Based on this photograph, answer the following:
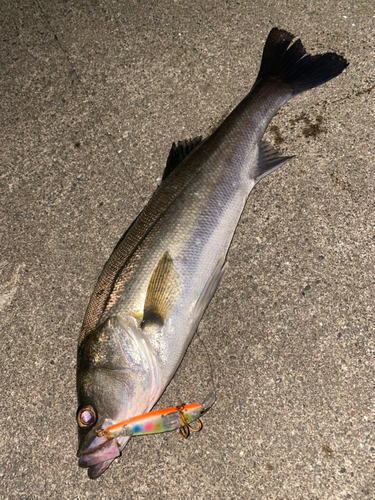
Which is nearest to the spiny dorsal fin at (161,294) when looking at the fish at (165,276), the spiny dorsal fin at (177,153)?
the fish at (165,276)

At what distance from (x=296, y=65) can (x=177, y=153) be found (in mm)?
1189

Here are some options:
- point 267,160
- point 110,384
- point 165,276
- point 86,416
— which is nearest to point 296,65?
point 267,160

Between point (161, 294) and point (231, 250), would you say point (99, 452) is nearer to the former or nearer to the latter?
point (161, 294)

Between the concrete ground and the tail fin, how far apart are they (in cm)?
14

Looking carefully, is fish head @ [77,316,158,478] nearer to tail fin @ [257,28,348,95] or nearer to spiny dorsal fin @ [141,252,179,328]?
spiny dorsal fin @ [141,252,179,328]

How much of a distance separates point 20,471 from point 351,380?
244 centimetres

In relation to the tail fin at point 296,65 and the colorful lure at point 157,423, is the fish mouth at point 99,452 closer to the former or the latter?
the colorful lure at point 157,423

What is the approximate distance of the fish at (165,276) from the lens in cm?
227

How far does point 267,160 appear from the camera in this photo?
2.83m

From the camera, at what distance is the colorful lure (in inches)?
87.0

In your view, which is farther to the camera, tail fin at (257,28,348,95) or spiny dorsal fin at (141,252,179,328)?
tail fin at (257,28,348,95)

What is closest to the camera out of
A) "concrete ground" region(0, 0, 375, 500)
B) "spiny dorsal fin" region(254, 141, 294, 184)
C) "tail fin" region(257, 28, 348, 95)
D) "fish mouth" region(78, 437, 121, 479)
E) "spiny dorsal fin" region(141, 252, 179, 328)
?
"fish mouth" region(78, 437, 121, 479)

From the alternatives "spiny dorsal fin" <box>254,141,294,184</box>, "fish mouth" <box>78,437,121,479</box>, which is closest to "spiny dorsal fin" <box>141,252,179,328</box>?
"fish mouth" <box>78,437,121,479</box>

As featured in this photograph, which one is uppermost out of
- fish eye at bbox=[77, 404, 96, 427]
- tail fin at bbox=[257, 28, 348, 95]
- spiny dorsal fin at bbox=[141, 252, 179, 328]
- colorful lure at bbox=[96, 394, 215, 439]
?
tail fin at bbox=[257, 28, 348, 95]
